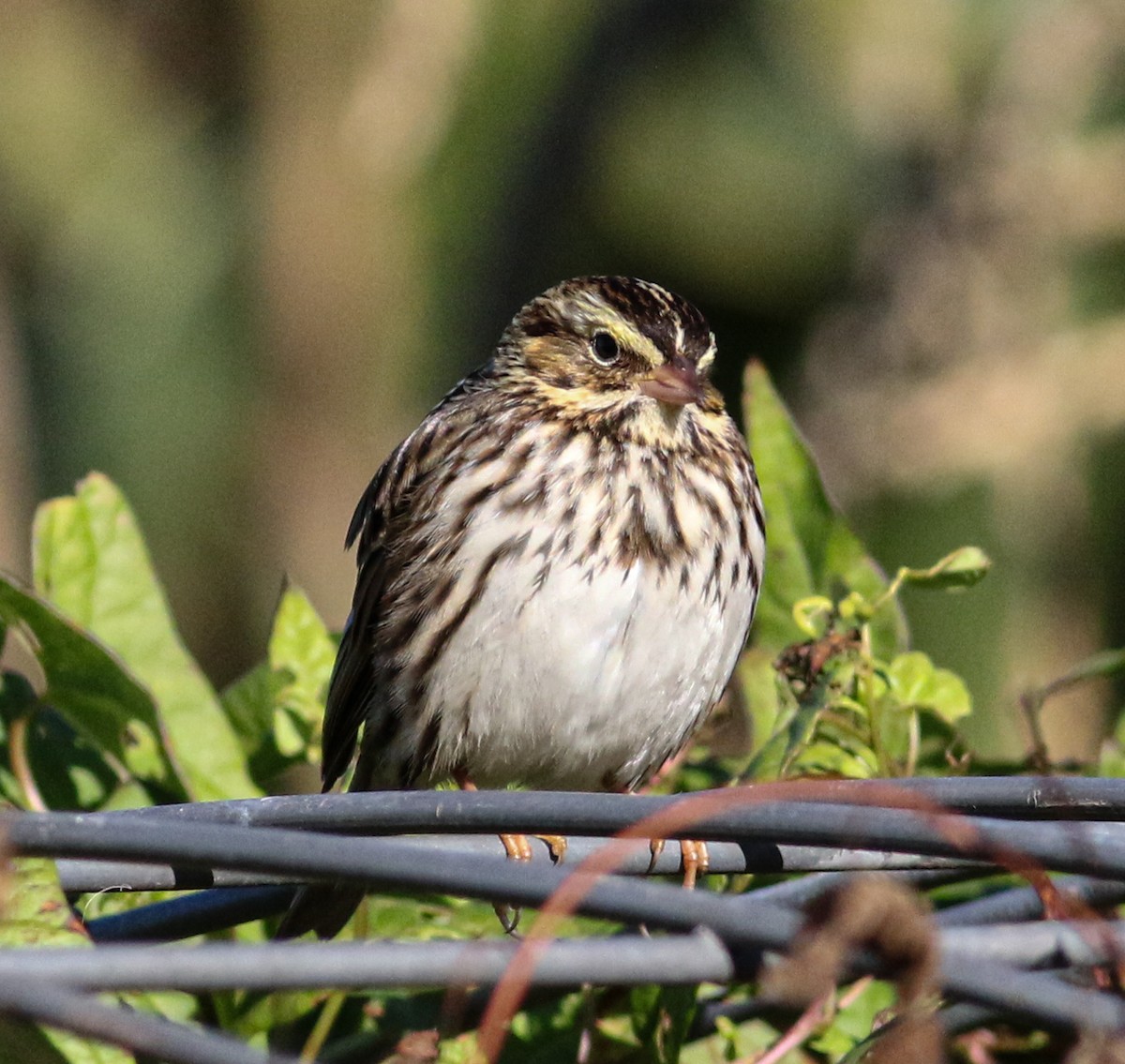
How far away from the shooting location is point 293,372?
10.1 metres

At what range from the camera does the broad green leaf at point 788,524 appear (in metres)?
3.69

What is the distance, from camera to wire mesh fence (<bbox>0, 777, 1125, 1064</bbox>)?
5.53ft

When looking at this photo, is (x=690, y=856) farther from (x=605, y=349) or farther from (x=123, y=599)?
(x=605, y=349)

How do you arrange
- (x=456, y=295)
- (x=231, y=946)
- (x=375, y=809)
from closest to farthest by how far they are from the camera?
1. (x=231, y=946)
2. (x=375, y=809)
3. (x=456, y=295)

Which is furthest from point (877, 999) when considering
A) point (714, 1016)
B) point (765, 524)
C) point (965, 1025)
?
point (765, 524)

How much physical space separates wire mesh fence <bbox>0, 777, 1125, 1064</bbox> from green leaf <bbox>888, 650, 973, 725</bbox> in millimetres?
813

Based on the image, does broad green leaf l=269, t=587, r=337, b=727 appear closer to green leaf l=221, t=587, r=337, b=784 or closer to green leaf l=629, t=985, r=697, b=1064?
green leaf l=221, t=587, r=337, b=784

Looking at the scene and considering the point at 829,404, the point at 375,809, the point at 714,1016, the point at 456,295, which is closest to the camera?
the point at 375,809

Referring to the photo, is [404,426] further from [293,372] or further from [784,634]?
[784,634]

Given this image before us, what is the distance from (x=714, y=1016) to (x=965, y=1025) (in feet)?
1.70

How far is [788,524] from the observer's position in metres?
3.78

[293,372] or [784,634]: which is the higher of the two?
[784,634]

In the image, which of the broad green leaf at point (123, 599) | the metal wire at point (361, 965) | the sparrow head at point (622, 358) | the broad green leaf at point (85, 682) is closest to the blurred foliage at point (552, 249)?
the sparrow head at point (622, 358)

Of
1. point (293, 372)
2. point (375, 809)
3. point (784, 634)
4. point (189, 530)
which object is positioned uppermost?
point (375, 809)
